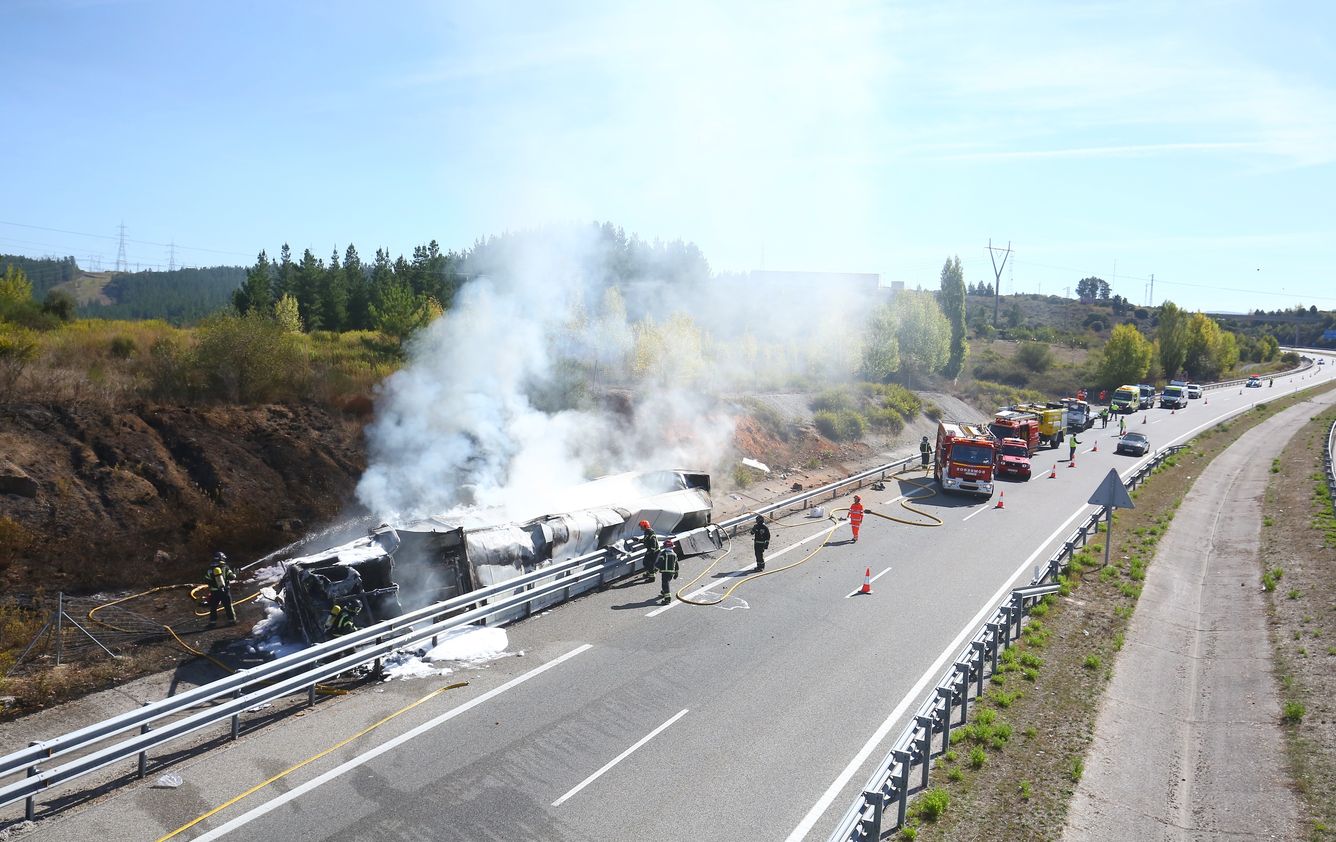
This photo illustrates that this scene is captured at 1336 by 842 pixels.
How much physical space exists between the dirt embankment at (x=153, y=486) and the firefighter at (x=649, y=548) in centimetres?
1034

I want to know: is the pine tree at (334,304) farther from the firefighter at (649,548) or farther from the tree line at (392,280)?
the firefighter at (649,548)

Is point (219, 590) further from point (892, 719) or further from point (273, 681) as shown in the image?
point (892, 719)

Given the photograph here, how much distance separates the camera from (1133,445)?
40.7 m

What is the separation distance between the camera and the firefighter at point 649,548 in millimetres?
16844

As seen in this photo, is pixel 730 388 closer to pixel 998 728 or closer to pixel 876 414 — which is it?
pixel 876 414

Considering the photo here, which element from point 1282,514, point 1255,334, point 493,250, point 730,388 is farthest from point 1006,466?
point 1255,334

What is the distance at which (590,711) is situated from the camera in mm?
10766

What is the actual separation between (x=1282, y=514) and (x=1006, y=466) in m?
10.2

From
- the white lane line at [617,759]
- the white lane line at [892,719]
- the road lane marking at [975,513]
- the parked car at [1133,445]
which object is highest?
the parked car at [1133,445]

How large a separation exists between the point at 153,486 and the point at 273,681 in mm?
13223

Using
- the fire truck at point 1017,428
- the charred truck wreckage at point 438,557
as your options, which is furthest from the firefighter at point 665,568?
the fire truck at point 1017,428

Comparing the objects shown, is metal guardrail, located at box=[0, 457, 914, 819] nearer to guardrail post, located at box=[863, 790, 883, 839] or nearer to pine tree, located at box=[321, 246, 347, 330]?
guardrail post, located at box=[863, 790, 883, 839]

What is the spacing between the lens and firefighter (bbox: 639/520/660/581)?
1684cm

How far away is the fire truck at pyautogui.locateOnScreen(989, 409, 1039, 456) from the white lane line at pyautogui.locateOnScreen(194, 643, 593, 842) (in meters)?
29.6
